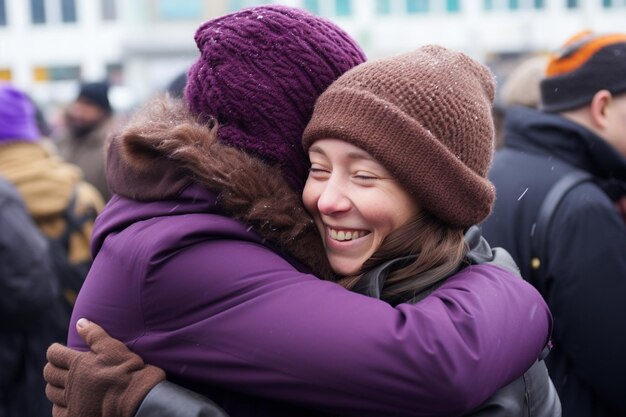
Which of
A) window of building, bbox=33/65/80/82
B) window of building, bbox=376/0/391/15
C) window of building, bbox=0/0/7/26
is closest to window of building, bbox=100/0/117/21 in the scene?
window of building, bbox=33/65/80/82

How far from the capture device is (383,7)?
38812mm

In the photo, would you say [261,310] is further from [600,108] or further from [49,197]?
[49,197]

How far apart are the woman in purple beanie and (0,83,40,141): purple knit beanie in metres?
2.93

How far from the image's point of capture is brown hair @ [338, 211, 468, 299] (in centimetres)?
181

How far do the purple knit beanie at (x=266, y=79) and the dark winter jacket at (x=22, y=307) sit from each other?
203 cm

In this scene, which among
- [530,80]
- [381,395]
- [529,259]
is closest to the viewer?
[381,395]

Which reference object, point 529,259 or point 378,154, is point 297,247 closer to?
point 378,154

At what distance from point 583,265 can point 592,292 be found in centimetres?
9

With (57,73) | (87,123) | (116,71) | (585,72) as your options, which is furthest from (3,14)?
(585,72)

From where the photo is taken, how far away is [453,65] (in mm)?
1865

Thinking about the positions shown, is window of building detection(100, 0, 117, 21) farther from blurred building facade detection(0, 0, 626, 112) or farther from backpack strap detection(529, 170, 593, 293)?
backpack strap detection(529, 170, 593, 293)

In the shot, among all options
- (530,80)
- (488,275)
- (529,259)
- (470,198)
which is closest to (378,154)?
(470,198)

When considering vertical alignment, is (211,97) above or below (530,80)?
above

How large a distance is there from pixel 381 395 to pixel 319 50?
0.77m
